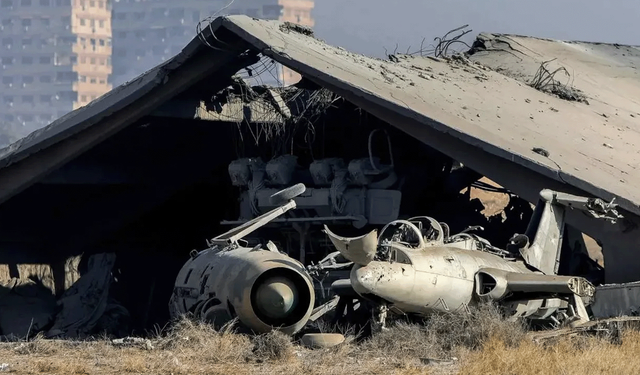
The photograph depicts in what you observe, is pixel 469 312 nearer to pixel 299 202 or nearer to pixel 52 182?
pixel 299 202

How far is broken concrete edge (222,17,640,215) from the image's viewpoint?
22328mm

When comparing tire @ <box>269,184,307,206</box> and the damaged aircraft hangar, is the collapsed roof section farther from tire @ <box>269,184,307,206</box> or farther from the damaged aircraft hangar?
tire @ <box>269,184,307,206</box>

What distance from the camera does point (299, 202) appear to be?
2642 cm

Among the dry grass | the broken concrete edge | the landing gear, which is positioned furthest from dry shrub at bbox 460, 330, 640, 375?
the broken concrete edge

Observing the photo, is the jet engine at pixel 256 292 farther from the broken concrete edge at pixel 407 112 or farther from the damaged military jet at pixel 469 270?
the broken concrete edge at pixel 407 112

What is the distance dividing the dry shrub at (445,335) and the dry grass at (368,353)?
0.01m

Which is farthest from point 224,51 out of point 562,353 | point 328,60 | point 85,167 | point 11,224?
point 562,353

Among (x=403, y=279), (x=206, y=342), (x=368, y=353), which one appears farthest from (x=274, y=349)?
(x=403, y=279)

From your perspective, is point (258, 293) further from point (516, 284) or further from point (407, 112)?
point (407, 112)

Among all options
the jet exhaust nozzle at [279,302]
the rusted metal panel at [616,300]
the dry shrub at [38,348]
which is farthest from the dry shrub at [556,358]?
the dry shrub at [38,348]

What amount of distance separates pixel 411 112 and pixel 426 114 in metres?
0.31

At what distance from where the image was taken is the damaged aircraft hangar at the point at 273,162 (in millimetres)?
23938

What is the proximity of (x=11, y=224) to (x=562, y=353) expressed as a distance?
52.6 feet

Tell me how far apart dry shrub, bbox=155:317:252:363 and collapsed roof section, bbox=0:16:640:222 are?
6.36 metres
